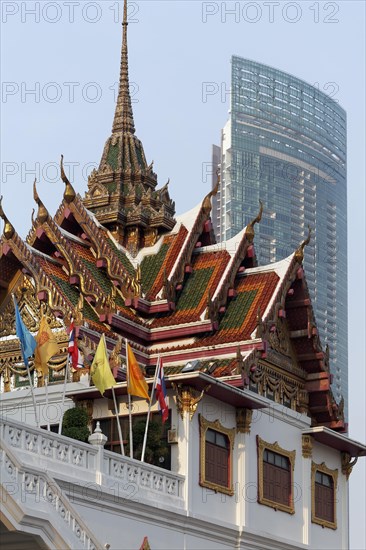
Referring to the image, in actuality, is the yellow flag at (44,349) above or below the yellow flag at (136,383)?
above

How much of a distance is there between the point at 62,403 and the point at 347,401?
311ft

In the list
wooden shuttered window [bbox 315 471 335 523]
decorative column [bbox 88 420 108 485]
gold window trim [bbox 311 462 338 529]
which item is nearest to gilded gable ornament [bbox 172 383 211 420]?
decorative column [bbox 88 420 108 485]

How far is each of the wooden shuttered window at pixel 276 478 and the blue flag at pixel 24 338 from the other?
6258 mm

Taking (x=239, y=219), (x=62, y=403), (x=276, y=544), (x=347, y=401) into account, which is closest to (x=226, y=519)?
(x=276, y=544)

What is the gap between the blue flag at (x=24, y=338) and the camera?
31.2 meters

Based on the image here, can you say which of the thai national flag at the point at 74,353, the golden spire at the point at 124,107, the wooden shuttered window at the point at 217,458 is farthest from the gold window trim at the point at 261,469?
the golden spire at the point at 124,107

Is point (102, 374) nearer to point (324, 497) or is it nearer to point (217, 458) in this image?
point (217, 458)

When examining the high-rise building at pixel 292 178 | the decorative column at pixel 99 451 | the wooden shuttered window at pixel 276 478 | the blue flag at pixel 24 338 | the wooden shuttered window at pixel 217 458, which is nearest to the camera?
the decorative column at pixel 99 451

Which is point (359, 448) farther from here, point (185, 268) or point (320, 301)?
point (320, 301)

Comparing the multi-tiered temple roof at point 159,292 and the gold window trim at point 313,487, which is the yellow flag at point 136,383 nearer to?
the multi-tiered temple roof at point 159,292

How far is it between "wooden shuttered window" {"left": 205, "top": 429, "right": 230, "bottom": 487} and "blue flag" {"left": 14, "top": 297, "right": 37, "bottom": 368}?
4.16 meters

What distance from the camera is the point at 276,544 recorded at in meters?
34.1

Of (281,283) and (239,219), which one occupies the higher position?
(239,219)

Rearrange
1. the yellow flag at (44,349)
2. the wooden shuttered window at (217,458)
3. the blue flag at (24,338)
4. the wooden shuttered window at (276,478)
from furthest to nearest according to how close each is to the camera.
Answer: the wooden shuttered window at (276,478) < the wooden shuttered window at (217,458) < the yellow flag at (44,349) < the blue flag at (24,338)
